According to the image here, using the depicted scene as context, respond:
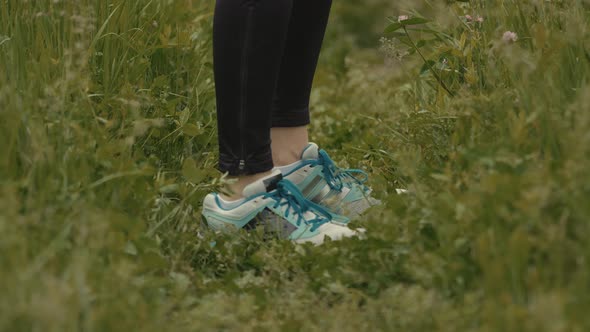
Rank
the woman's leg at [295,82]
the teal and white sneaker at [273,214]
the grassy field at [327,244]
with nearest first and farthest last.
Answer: the grassy field at [327,244]
the teal and white sneaker at [273,214]
the woman's leg at [295,82]

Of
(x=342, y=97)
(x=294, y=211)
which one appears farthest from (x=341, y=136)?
(x=294, y=211)

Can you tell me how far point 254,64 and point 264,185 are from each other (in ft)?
1.15

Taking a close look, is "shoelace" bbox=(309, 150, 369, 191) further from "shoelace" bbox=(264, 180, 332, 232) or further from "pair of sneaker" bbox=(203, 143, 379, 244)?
"shoelace" bbox=(264, 180, 332, 232)

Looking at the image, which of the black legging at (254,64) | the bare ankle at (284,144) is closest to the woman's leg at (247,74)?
the black legging at (254,64)

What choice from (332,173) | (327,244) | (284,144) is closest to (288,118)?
(284,144)

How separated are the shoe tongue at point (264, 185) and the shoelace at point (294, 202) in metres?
0.01

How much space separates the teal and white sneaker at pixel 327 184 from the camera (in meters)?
2.34

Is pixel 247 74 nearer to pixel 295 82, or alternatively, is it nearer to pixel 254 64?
pixel 254 64

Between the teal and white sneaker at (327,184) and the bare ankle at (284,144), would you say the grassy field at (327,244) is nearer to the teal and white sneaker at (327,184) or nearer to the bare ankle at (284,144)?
the teal and white sneaker at (327,184)

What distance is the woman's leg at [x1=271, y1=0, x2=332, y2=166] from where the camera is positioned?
7.58 feet

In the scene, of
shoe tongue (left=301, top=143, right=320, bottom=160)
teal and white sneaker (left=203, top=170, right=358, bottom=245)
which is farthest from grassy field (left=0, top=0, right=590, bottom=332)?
shoe tongue (left=301, top=143, right=320, bottom=160)

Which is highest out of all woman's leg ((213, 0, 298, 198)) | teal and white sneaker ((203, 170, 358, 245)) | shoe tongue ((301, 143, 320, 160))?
woman's leg ((213, 0, 298, 198))

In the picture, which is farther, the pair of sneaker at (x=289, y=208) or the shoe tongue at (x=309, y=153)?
the shoe tongue at (x=309, y=153)

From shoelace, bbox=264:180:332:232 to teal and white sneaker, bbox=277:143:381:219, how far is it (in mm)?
64
